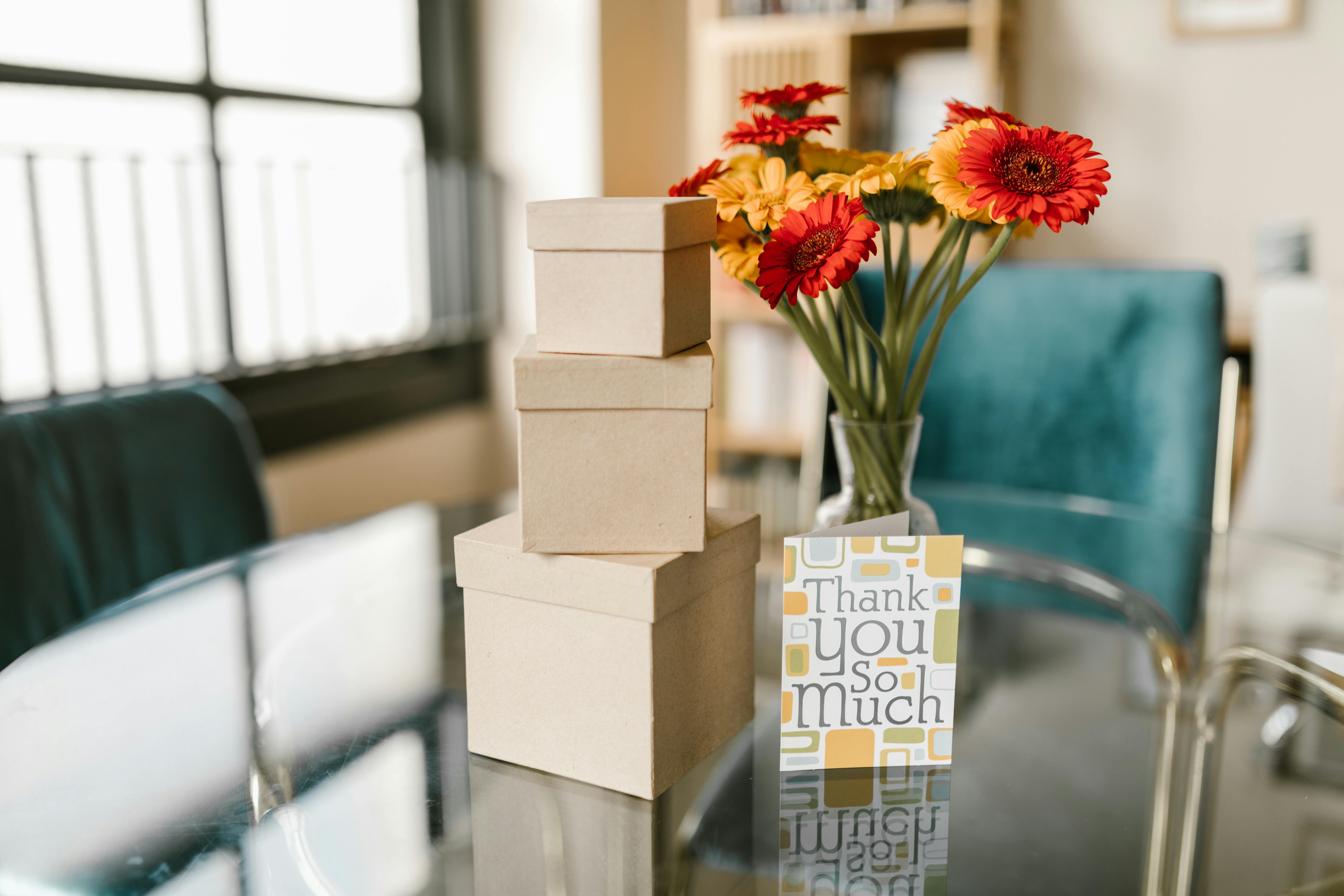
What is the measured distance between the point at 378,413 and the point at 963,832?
85.4 inches

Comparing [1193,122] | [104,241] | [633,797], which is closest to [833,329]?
[633,797]

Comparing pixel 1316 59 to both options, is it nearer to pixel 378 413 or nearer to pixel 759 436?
pixel 759 436

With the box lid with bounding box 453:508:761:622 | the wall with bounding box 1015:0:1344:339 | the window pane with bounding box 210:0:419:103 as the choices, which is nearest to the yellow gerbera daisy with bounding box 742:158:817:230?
the box lid with bounding box 453:508:761:622

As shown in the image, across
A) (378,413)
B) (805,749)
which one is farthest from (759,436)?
(805,749)

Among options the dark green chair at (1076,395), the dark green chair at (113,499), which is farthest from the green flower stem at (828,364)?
the dark green chair at (113,499)

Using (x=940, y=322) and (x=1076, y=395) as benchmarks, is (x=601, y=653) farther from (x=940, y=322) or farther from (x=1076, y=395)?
(x=1076, y=395)

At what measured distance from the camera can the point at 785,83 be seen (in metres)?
2.41

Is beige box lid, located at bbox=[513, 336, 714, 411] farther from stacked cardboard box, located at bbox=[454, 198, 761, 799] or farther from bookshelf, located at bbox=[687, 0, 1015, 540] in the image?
bookshelf, located at bbox=[687, 0, 1015, 540]

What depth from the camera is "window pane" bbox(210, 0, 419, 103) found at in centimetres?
227

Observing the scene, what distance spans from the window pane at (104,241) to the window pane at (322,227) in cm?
9

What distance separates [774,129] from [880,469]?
10.6 inches

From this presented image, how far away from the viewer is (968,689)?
2.94 ft

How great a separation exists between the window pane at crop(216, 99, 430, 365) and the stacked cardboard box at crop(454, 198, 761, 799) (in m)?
1.69

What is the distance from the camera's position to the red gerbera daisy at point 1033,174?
661mm
